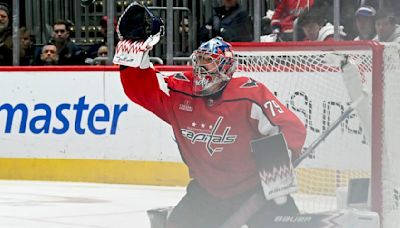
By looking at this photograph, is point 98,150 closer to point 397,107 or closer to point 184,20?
point 184,20

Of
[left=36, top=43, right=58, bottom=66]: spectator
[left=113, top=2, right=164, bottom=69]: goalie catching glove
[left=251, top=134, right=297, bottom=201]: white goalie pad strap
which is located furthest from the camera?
[left=36, top=43, right=58, bottom=66]: spectator

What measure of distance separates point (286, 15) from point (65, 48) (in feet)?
6.84

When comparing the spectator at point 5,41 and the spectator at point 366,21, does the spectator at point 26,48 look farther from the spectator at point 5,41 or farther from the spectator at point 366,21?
the spectator at point 366,21

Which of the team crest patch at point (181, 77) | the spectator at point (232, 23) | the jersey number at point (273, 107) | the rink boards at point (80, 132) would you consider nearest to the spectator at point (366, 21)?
the spectator at point (232, 23)

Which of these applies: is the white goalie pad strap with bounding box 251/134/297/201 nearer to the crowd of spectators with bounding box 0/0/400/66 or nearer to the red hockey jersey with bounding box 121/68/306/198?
the red hockey jersey with bounding box 121/68/306/198

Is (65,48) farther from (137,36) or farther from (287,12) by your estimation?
(137,36)

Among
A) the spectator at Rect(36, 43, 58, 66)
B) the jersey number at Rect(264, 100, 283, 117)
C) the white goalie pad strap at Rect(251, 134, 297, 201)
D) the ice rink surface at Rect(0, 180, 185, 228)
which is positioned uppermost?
the jersey number at Rect(264, 100, 283, 117)

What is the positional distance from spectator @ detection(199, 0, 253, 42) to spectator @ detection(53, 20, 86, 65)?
1352 mm

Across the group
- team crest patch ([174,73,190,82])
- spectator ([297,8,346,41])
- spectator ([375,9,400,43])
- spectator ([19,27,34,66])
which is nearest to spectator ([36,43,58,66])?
spectator ([19,27,34,66])

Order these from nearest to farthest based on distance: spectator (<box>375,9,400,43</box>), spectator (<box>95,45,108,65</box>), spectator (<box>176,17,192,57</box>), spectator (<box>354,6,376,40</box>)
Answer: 1. spectator (<box>375,9,400,43</box>)
2. spectator (<box>354,6,376,40</box>)
3. spectator (<box>176,17,192,57</box>)
4. spectator (<box>95,45,108,65</box>)

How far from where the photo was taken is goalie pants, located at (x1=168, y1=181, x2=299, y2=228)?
5359 mm

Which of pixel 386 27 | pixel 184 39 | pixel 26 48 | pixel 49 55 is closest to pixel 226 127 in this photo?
pixel 386 27

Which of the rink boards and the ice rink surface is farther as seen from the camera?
the rink boards

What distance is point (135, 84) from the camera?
550 centimetres
